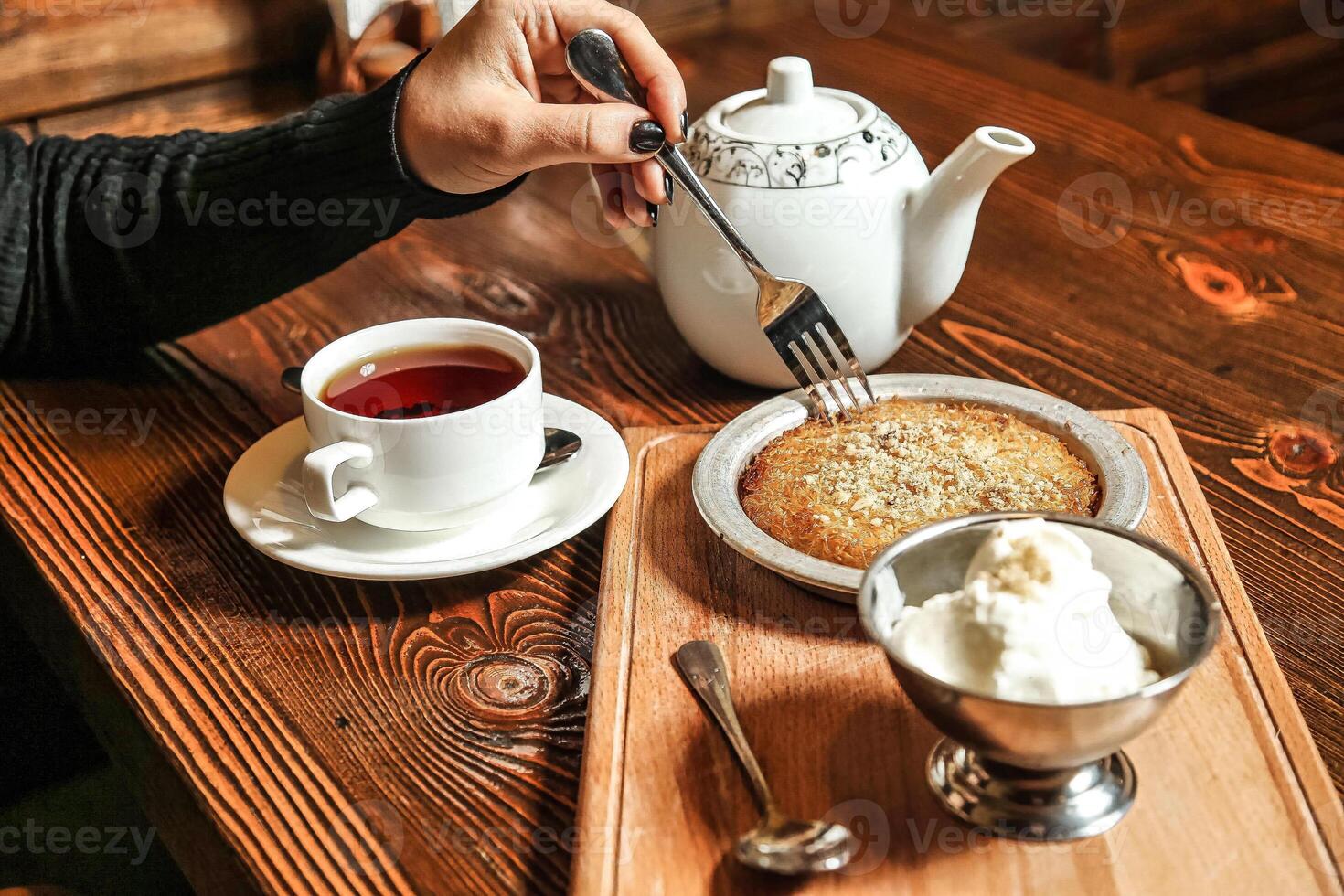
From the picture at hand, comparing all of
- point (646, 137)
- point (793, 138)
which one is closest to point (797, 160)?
point (793, 138)

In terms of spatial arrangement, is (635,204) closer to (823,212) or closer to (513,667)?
(823,212)

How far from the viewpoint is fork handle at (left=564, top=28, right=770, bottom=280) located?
39.8 inches

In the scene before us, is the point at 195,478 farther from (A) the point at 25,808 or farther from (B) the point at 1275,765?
(B) the point at 1275,765

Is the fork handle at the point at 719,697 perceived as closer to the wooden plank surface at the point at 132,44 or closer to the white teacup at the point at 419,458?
the white teacup at the point at 419,458

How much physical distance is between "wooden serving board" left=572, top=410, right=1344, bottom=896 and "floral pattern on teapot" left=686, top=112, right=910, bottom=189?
0.36 meters

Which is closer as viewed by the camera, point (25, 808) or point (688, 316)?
point (688, 316)

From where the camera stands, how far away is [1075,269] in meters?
1.32

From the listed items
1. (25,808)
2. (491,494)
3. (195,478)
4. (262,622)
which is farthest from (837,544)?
(25,808)

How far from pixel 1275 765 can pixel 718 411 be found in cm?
59

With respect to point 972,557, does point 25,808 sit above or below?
below

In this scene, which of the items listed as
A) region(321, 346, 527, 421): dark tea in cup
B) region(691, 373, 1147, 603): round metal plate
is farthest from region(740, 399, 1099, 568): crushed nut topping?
region(321, 346, 527, 421): dark tea in cup

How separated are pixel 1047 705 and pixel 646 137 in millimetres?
640

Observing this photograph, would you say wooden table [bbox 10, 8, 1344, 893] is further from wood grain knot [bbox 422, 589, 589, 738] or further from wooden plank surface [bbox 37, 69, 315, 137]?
wooden plank surface [bbox 37, 69, 315, 137]

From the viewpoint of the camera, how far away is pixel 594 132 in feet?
3.28
